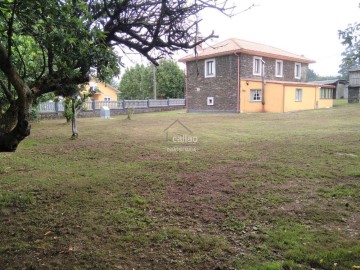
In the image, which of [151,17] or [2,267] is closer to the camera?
[2,267]

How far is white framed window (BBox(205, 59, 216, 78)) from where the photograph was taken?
2369 cm

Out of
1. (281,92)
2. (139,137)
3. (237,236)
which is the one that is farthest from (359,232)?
(281,92)

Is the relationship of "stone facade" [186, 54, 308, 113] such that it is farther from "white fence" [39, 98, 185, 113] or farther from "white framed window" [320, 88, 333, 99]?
"white fence" [39, 98, 185, 113]

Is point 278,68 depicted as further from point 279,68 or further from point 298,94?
point 298,94

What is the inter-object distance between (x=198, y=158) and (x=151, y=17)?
3.97m

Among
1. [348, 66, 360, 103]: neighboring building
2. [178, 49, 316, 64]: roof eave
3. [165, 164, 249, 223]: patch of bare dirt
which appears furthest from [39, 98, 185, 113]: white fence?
[348, 66, 360, 103]: neighboring building

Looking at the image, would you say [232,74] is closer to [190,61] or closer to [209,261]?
[190,61]

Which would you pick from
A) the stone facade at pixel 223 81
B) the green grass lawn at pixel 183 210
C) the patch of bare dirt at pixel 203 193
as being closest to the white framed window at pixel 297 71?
the stone facade at pixel 223 81

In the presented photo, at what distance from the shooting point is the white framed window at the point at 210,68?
23.7 m

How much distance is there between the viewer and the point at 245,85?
2220cm

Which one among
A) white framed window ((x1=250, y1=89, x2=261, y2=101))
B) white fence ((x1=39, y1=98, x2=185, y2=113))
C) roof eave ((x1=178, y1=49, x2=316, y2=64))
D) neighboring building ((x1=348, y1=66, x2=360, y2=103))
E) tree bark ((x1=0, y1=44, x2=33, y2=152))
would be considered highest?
roof eave ((x1=178, y1=49, x2=316, y2=64))

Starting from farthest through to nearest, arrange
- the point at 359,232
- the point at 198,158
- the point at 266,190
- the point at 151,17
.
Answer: the point at 198,158 < the point at 266,190 < the point at 151,17 < the point at 359,232

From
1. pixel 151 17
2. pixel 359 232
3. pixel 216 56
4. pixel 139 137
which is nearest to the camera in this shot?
pixel 359 232

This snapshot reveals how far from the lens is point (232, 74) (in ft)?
73.4
